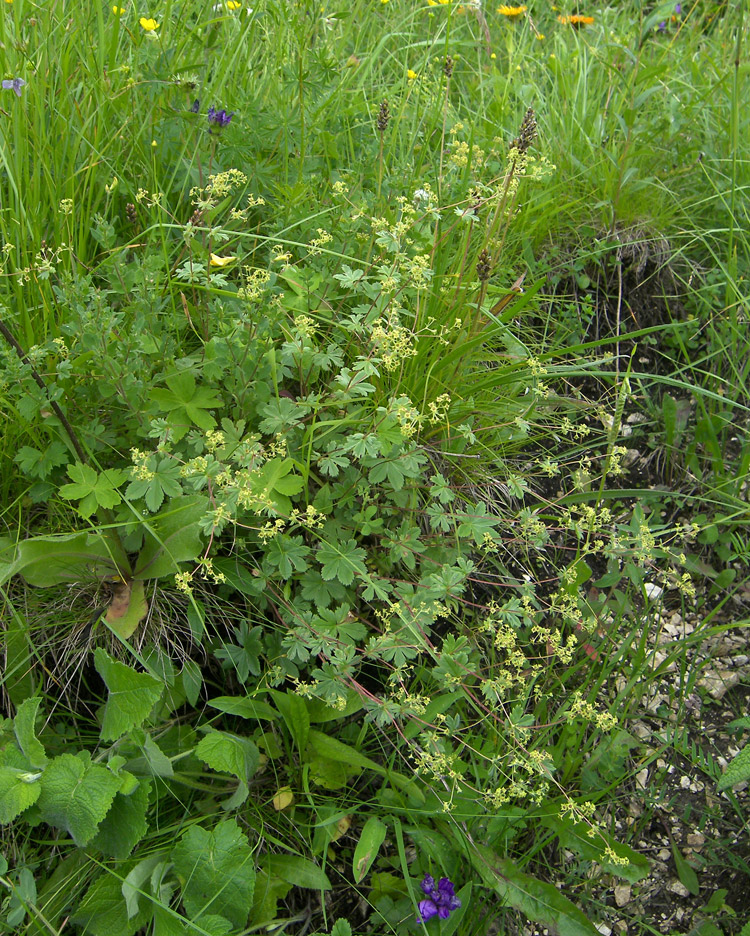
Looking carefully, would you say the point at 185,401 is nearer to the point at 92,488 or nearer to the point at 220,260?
the point at 92,488

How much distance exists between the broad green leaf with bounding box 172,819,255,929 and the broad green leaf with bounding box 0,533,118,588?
63 cm

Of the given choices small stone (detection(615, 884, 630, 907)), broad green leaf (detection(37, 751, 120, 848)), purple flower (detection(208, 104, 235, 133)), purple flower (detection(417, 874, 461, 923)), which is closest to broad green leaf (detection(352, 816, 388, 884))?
purple flower (detection(417, 874, 461, 923))

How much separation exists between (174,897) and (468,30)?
3.71m

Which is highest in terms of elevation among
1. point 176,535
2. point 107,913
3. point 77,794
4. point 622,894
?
point 176,535

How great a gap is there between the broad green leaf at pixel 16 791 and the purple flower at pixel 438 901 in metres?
0.84

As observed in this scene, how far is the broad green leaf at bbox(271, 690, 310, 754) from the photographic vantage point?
64.8 inches

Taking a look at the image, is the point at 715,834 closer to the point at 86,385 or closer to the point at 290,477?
the point at 290,477

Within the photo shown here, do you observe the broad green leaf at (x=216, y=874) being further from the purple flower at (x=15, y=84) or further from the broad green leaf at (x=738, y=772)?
the purple flower at (x=15, y=84)

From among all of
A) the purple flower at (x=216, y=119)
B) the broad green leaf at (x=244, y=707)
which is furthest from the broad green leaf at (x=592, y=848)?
the purple flower at (x=216, y=119)

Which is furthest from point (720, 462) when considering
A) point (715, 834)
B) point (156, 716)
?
point (156, 716)

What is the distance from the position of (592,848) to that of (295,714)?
0.79 metres

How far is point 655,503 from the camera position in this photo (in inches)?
92.3

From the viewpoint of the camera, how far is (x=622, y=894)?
1.83m

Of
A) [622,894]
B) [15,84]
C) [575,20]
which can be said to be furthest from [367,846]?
[575,20]
